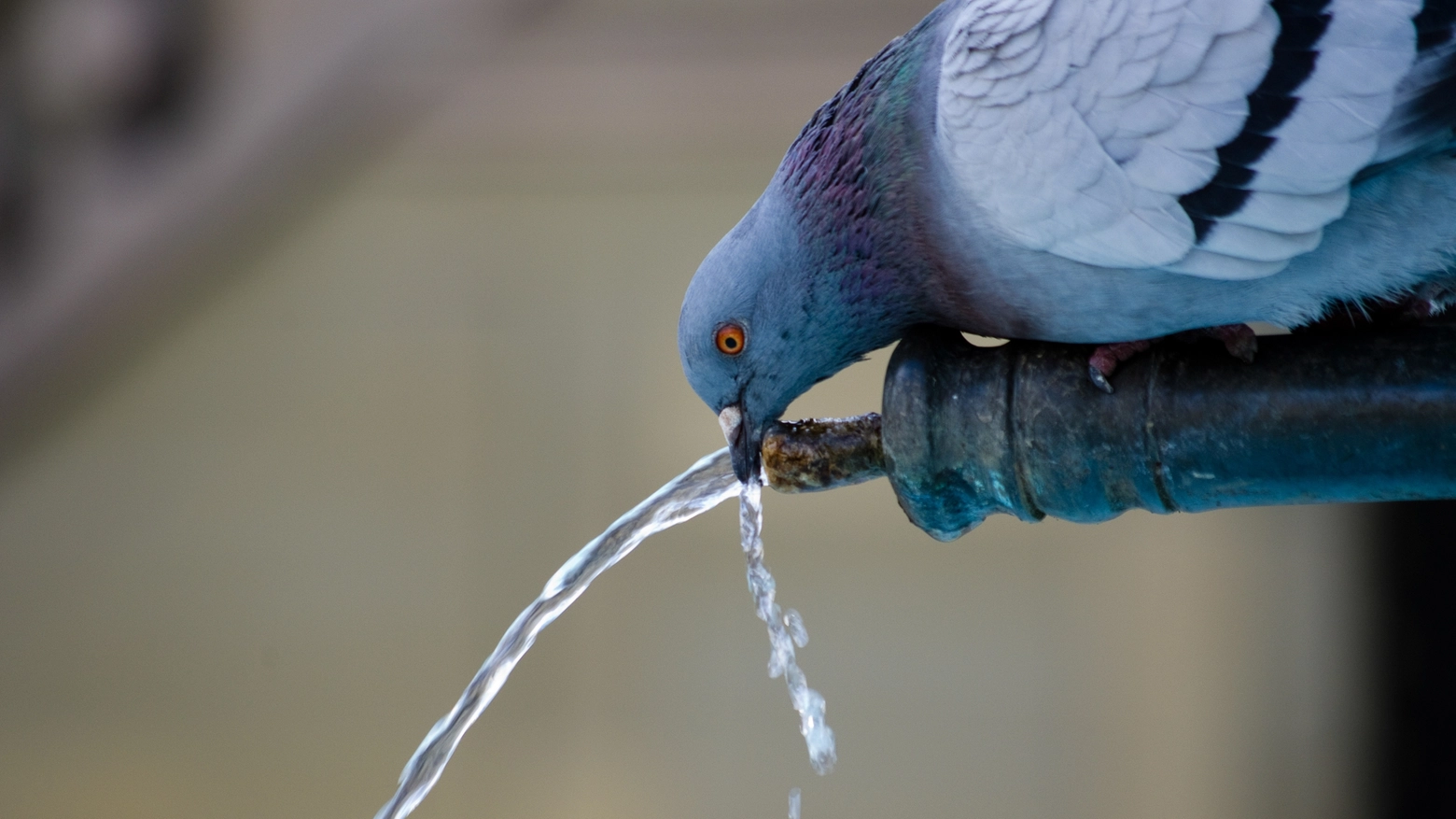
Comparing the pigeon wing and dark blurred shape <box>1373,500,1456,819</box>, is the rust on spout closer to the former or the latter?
the pigeon wing

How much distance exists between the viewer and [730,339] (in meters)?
1.04

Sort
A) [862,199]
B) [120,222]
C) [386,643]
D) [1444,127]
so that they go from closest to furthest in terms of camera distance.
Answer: [1444,127]
[862,199]
[120,222]
[386,643]

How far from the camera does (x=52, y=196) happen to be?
8.55 feet

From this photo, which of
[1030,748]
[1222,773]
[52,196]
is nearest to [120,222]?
[52,196]

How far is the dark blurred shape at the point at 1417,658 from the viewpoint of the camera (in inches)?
98.3

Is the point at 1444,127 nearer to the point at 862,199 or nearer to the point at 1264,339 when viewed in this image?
the point at 1264,339

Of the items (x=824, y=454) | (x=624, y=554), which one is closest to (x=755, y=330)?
(x=824, y=454)

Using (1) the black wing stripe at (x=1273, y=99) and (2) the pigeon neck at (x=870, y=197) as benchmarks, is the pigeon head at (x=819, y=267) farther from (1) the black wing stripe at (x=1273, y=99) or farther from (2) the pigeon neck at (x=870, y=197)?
(1) the black wing stripe at (x=1273, y=99)

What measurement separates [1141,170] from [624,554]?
0.60m

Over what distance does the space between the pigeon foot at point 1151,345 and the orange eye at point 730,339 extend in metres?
0.30

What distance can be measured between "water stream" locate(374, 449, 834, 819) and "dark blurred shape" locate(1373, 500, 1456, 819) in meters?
1.87

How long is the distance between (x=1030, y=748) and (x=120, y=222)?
2249 millimetres

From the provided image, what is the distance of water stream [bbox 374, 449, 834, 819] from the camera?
3.69ft

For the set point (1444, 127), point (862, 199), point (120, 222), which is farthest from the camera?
point (120, 222)
